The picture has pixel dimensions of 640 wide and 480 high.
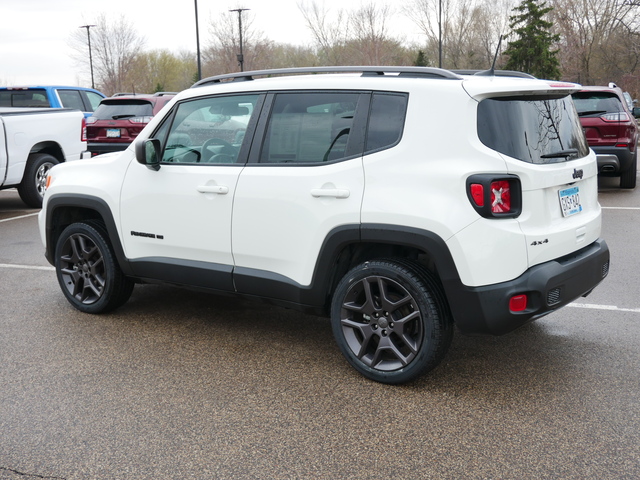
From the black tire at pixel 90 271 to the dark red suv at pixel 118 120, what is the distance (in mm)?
8575

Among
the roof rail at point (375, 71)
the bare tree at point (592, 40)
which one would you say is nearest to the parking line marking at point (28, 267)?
the roof rail at point (375, 71)

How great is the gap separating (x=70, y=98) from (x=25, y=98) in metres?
0.93

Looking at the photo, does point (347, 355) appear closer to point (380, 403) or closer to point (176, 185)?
point (380, 403)

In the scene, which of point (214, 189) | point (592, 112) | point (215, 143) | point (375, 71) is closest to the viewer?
point (375, 71)

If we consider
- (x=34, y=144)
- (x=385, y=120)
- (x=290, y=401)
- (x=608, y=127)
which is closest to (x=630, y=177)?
(x=608, y=127)

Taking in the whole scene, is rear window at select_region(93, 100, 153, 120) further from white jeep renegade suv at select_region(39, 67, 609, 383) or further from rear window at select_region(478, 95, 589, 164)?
rear window at select_region(478, 95, 589, 164)

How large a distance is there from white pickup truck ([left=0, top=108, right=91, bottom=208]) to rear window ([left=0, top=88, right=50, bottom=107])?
291 centimetres

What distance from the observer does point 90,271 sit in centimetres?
536

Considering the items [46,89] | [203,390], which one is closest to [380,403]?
[203,390]

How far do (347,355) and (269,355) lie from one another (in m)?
0.63

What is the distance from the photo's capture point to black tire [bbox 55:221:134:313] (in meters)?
5.22

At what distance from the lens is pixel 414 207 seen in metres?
3.71

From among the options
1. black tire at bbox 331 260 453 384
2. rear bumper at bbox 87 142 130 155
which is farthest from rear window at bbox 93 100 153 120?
black tire at bbox 331 260 453 384

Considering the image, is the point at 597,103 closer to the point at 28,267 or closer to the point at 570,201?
the point at 570,201
